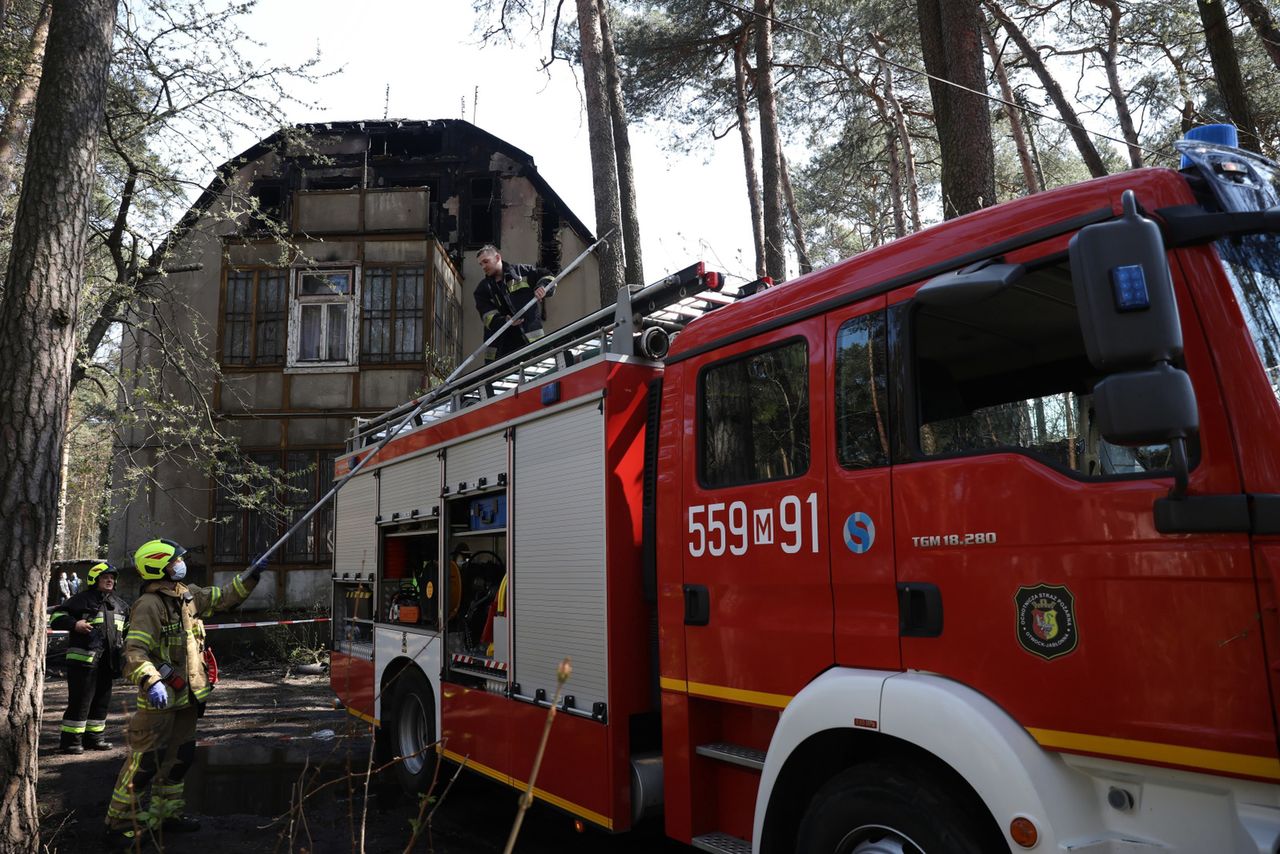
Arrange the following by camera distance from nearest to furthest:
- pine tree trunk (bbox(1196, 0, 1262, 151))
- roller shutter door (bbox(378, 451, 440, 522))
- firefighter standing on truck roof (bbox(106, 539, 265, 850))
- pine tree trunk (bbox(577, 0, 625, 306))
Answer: firefighter standing on truck roof (bbox(106, 539, 265, 850))
roller shutter door (bbox(378, 451, 440, 522))
pine tree trunk (bbox(1196, 0, 1262, 151))
pine tree trunk (bbox(577, 0, 625, 306))

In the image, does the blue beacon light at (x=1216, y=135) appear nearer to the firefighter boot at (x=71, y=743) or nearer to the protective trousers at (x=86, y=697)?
the protective trousers at (x=86, y=697)

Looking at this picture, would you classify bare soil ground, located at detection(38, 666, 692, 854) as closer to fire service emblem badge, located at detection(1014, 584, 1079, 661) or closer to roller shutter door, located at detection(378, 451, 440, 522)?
roller shutter door, located at detection(378, 451, 440, 522)

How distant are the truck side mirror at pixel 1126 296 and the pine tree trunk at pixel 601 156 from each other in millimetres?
7948

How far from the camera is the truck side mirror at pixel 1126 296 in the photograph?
2.06 meters

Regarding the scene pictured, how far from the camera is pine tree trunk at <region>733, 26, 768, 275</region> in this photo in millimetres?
14230

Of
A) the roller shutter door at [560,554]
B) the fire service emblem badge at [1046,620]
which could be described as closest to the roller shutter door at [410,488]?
the roller shutter door at [560,554]

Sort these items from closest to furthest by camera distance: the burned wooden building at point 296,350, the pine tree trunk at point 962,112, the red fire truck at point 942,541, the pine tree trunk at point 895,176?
the red fire truck at point 942,541 → the pine tree trunk at point 962,112 → the pine tree trunk at point 895,176 → the burned wooden building at point 296,350

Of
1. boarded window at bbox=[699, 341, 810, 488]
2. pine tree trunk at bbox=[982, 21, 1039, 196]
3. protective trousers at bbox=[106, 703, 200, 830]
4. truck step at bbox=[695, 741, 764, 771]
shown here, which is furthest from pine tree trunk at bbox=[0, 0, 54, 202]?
pine tree trunk at bbox=[982, 21, 1039, 196]

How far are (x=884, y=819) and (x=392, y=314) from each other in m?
15.1

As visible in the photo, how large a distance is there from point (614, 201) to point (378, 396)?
7722 mm

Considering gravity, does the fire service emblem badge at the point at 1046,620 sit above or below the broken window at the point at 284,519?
below

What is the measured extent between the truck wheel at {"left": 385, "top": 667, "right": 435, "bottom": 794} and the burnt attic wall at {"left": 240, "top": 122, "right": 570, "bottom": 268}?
44.2 ft

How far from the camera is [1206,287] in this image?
A: 2.31 metres

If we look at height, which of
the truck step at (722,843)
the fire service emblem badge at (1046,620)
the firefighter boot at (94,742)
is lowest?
the firefighter boot at (94,742)
